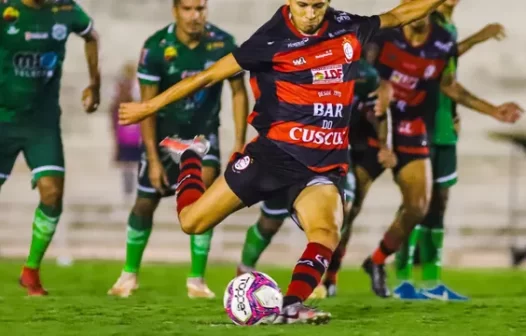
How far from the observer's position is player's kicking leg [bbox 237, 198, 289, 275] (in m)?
11.9

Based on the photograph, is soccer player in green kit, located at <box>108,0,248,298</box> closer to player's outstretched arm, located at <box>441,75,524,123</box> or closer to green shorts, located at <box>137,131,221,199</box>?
green shorts, located at <box>137,131,221,199</box>

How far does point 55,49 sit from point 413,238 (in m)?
3.94

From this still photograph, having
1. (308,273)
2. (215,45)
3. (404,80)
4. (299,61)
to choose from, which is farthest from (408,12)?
(404,80)

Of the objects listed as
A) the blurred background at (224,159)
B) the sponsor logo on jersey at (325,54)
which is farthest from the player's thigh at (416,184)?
the blurred background at (224,159)

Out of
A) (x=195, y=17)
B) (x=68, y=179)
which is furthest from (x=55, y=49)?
(x=68, y=179)

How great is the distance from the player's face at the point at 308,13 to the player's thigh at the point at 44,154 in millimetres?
2855

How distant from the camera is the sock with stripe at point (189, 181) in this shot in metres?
9.52

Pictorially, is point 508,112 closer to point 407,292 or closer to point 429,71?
point 429,71

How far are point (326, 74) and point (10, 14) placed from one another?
120 inches

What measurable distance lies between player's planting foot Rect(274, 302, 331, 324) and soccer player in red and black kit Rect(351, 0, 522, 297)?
3.58 meters

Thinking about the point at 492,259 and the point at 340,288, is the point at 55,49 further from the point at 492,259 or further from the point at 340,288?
the point at 492,259

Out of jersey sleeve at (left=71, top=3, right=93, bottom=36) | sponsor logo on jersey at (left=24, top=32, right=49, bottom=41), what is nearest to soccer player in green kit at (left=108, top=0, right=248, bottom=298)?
jersey sleeve at (left=71, top=3, right=93, bottom=36)

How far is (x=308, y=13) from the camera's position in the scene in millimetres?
8742

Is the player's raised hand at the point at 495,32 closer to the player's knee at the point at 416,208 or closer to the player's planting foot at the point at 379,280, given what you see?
the player's knee at the point at 416,208
